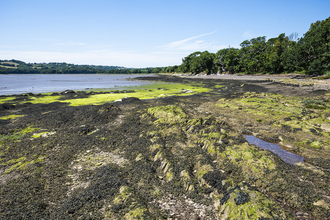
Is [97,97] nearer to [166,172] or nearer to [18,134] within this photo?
[18,134]

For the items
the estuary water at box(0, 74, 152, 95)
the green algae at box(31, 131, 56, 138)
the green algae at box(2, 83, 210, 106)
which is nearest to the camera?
the green algae at box(31, 131, 56, 138)

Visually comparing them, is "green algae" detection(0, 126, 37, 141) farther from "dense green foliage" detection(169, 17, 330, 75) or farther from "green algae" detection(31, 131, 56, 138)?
"dense green foliage" detection(169, 17, 330, 75)

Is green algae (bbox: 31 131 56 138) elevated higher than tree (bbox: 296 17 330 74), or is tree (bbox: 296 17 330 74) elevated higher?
tree (bbox: 296 17 330 74)

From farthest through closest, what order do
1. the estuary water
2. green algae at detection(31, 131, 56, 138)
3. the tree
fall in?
the estuary water → the tree → green algae at detection(31, 131, 56, 138)

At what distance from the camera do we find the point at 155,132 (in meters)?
13.5

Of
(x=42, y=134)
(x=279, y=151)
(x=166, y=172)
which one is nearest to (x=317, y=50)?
(x=279, y=151)

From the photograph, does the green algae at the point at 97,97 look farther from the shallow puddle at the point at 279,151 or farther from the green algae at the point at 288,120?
the shallow puddle at the point at 279,151

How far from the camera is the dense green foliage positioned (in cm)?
4619

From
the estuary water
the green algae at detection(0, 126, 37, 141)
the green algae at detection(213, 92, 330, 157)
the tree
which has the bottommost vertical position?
the green algae at detection(0, 126, 37, 141)

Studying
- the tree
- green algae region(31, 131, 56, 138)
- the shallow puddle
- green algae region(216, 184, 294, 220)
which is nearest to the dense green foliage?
the tree

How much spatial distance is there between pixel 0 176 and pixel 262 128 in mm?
20154

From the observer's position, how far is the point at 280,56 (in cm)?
6569

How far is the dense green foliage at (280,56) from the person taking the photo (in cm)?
4619

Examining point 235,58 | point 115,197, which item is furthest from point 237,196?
point 235,58
